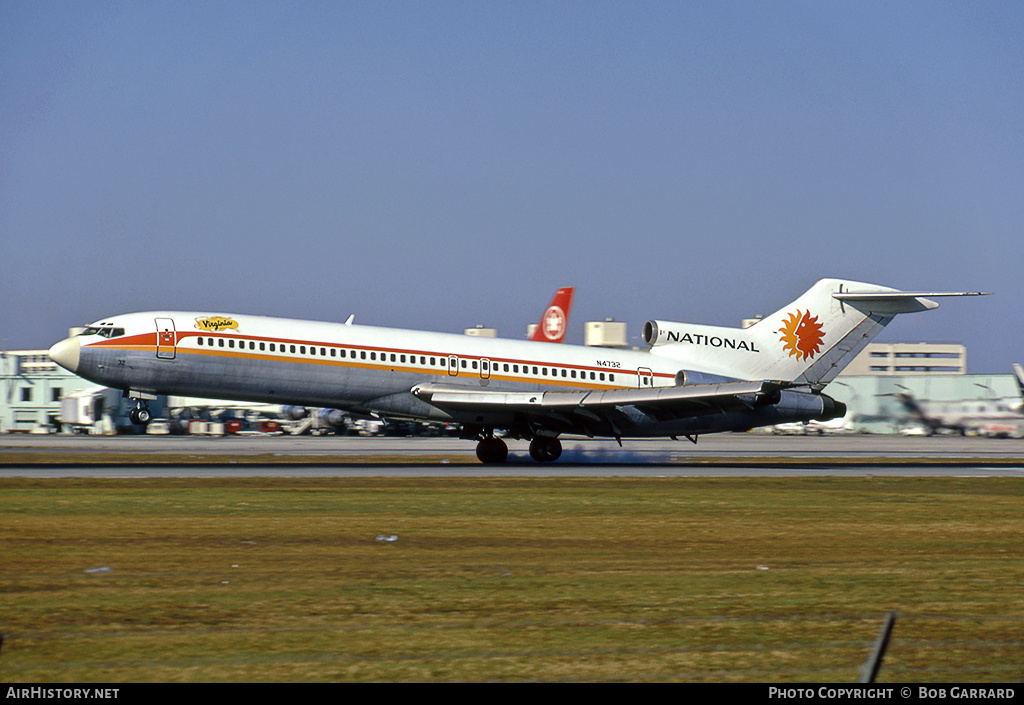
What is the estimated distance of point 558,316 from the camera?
68062 mm

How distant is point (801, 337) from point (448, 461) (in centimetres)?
1468

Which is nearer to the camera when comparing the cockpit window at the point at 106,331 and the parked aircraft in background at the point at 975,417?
the cockpit window at the point at 106,331

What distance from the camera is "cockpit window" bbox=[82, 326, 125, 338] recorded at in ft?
115

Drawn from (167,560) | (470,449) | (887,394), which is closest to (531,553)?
(167,560)

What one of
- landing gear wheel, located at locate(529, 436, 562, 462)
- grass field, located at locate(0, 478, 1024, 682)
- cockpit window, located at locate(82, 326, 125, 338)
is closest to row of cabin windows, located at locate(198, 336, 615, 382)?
landing gear wheel, located at locate(529, 436, 562, 462)

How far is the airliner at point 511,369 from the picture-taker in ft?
116

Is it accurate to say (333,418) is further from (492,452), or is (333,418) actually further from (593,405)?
(593,405)

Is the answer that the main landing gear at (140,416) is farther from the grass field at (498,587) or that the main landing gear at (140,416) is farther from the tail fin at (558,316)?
the tail fin at (558,316)

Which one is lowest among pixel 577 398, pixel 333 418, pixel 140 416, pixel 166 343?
pixel 333 418

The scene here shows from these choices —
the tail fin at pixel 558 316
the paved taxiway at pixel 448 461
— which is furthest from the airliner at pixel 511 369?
the tail fin at pixel 558 316

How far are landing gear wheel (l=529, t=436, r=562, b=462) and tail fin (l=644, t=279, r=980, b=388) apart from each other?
19.8ft

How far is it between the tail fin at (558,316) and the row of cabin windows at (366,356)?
2634cm

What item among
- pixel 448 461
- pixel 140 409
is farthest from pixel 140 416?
→ pixel 448 461

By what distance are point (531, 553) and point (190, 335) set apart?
21.5 m
